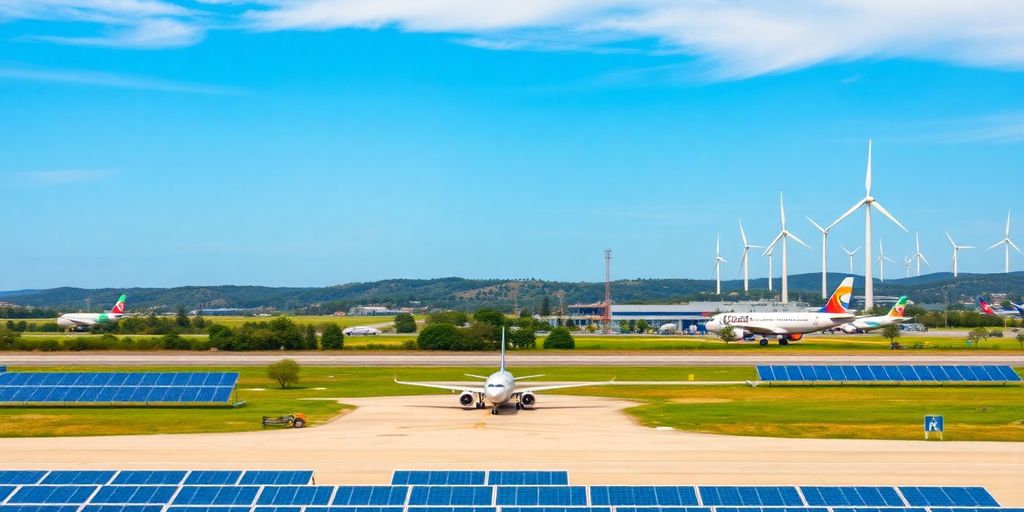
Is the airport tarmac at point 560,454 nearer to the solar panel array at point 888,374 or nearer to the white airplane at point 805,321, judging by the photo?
the solar panel array at point 888,374

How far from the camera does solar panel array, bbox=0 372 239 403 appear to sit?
84438 millimetres

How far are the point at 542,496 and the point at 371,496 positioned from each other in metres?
6.12

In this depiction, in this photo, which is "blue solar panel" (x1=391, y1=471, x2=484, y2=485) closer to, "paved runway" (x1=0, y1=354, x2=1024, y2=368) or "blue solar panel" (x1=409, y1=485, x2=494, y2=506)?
"blue solar panel" (x1=409, y1=485, x2=494, y2=506)

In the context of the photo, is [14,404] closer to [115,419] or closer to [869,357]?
[115,419]

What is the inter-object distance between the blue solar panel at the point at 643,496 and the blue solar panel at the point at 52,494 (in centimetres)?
1816

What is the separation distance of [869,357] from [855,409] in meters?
63.3

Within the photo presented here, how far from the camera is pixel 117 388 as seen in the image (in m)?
86.6

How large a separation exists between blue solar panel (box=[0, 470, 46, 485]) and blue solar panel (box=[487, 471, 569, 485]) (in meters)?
17.4

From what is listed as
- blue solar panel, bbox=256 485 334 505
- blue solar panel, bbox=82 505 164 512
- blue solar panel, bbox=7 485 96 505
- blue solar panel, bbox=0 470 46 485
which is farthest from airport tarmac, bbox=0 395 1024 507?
blue solar panel, bbox=7 485 96 505

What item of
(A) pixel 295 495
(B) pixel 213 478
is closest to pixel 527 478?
(A) pixel 295 495

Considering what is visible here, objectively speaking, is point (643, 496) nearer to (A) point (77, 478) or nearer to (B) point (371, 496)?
(B) point (371, 496)

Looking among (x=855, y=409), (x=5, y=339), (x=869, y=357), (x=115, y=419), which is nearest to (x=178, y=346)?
(x=5, y=339)

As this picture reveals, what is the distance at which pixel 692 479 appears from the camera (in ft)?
164

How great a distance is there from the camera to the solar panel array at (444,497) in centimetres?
3672
